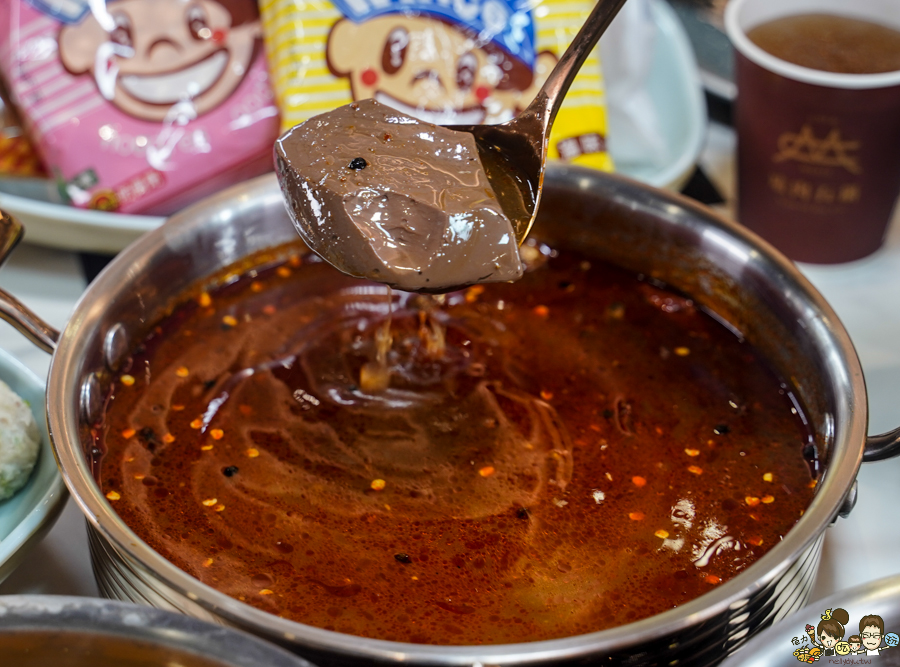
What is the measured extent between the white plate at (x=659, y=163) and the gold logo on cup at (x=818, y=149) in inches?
9.0

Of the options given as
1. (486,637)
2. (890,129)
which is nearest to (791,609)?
(486,637)

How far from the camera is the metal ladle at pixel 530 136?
1234 mm

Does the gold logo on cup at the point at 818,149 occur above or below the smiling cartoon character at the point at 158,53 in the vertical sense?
below

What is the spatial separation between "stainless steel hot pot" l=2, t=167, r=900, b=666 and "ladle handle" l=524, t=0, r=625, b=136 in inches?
8.2

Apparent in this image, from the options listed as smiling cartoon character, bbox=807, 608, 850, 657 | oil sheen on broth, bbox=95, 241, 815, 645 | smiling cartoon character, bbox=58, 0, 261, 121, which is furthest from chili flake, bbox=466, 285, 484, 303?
smiling cartoon character, bbox=807, 608, 850, 657

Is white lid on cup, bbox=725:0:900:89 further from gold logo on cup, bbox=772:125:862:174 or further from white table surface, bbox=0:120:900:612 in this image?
white table surface, bbox=0:120:900:612

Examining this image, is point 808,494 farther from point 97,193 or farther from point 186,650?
point 97,193

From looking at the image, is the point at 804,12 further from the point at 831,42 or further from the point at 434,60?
the point at 434,60

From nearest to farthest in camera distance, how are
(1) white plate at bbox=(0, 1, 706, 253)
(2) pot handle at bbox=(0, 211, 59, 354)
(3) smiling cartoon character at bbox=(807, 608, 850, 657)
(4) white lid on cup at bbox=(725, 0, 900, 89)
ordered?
(3) smiling cartoon character at bbox=(807, 608, 850, 657), (2) pot handle at bbox=(0, 211, 59, 354), (4) white lid on cup at bbox=(725, 0, 900, 89), (1) white plate at bbox=(0, 1, 706, 253)

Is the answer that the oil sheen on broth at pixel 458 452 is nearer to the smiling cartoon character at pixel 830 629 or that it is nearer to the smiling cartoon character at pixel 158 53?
the smiling cartoon character at pixel 830 629

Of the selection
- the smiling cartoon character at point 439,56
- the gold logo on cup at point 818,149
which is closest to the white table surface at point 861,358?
the gold logo on cup at point 818,149

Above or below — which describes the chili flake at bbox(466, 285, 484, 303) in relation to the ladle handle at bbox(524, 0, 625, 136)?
below

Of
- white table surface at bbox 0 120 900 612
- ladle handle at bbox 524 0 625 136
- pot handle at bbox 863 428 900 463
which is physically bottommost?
white table surface at bbox 0 120 900 612

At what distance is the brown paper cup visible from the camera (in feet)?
4.81
